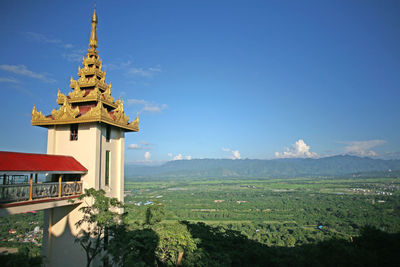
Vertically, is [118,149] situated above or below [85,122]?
below

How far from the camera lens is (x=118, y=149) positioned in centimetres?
1150

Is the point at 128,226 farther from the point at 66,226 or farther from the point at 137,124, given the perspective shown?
the point at 137,124

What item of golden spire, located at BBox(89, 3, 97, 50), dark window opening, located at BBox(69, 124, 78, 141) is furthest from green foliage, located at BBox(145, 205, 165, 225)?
golden spire, located at BBox(89, 3, 97, 50)

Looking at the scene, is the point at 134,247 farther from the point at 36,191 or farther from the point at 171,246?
the point at 36,191

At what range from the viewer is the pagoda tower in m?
9.45

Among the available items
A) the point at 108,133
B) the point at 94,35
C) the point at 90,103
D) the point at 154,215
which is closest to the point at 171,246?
the point at 154,215

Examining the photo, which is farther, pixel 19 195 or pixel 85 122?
pixel 85 122

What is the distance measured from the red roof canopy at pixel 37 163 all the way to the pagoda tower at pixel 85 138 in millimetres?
523

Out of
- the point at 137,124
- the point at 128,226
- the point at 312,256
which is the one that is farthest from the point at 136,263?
the point at 137,124

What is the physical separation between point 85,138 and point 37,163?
2.15 meters

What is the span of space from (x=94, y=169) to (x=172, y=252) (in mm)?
4457

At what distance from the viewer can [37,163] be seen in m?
7.96

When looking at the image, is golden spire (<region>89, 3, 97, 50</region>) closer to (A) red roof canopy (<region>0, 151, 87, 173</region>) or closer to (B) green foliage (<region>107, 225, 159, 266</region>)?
(A) red roof canopy (<region>0, 151, 87, 173</region>)

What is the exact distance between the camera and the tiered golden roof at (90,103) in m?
9.77
